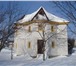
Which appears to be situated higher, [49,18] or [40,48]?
[49,18]

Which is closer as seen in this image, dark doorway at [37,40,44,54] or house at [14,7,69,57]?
house at [14,7,69,57]

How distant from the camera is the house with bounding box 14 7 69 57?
101ft

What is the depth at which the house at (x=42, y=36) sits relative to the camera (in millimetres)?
30750

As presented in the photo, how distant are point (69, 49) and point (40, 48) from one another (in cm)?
557

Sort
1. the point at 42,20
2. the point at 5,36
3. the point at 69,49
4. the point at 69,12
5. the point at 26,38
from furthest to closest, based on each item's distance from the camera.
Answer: the point at 69,49, the point at 26,38, the point at 42,20, the point at 5,36, the point at 69,12

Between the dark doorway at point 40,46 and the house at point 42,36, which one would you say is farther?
the dark doorway at point 40,46

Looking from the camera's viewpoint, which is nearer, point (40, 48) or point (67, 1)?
point (67, 1)

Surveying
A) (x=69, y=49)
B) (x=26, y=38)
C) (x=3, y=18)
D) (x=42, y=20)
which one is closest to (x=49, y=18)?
(x=42, y=20)

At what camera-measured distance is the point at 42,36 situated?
3061cm

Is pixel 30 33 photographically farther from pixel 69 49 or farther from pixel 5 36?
pixel 5 36

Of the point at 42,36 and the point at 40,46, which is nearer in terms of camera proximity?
the point at 42,36

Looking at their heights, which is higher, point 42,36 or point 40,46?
point 42,36

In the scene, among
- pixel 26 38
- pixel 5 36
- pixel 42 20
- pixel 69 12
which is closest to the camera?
pixel 69 12

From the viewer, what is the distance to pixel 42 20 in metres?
30.5
